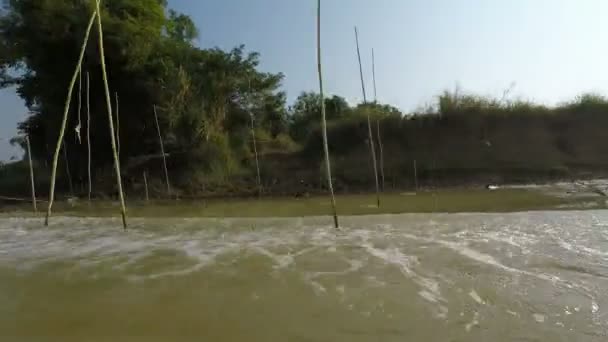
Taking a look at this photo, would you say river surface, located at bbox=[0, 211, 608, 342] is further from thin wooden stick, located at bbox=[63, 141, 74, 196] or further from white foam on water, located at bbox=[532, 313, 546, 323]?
thin wooden stick, located at bbox=[63, 141, 74, 196]

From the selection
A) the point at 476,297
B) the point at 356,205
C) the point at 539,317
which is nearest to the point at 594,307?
the point at 539,317

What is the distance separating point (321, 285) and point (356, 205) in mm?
6819

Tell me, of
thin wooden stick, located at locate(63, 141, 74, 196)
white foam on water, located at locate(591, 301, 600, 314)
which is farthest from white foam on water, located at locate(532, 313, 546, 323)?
thin wooden stick, located at locate(63, 141, 74, 196)

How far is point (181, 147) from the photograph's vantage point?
15.6 metres

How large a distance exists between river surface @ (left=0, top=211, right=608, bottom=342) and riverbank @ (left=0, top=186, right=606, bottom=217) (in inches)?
107

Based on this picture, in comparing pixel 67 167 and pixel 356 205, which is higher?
pixel 67 167

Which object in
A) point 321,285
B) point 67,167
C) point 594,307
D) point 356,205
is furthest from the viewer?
point 67,167

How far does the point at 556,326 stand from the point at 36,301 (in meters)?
3.06

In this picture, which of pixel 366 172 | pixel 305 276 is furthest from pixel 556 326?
pixel 366 172

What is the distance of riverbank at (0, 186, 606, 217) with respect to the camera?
8.71 metres

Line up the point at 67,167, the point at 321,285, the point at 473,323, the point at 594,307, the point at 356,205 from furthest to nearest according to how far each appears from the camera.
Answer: the point at 67,167
the point at 356,205
the point at 321,285
the point at 594,307
the point at 473,323

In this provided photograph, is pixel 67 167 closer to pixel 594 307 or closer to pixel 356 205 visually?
pixel 356 205

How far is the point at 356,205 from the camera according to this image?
402 inches

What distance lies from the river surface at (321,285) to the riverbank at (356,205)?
2720 millimetres
